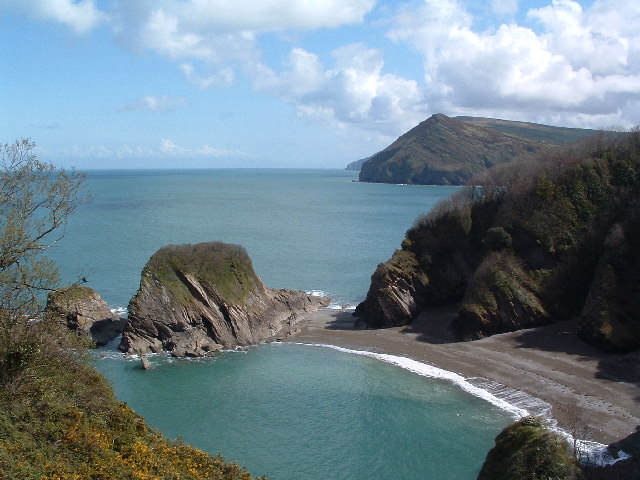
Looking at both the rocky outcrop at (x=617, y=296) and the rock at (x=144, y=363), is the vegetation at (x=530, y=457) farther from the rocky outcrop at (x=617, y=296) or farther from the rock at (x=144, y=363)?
the rock at (x=144, y=363)

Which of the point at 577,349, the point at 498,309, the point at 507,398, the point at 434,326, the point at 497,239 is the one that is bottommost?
the point at 507,398

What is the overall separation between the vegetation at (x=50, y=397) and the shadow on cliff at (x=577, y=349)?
2898 centimetres

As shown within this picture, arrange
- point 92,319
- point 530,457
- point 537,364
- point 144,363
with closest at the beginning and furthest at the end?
point 530,457 → point 537,364 → point 144,363 → point 92,319

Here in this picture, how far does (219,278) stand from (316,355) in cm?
1214

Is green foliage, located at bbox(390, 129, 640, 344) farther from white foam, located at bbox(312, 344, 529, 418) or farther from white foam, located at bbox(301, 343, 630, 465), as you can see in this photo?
white foam, located at bbox(301, 343, 630, 465)

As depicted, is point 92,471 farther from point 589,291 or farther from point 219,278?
point 589,291

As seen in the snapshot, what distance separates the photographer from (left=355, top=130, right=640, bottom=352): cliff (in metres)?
44.4

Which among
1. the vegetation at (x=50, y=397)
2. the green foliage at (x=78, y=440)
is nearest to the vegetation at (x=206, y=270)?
the vegetation at (x=50, y=397)

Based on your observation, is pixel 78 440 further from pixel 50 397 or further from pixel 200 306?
pixel 200 306

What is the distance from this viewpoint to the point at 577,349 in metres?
42.2

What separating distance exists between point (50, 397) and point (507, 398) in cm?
2753

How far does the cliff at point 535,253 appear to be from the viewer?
44406mm

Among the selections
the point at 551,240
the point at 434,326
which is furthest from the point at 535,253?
the point at 434,326

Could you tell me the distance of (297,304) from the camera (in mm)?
57969
